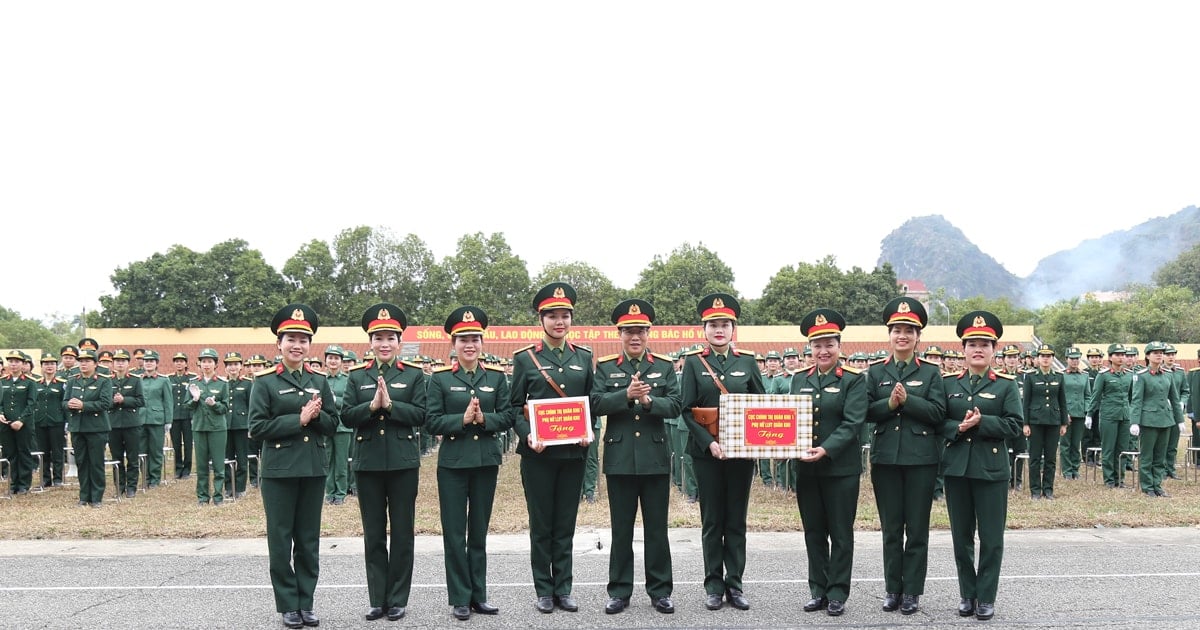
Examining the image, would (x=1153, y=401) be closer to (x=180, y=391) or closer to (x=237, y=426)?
(x=237, y=426)

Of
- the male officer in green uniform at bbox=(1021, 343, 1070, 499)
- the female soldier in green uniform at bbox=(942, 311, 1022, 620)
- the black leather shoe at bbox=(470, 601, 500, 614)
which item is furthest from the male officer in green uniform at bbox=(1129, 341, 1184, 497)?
the black leather shoe at bbox=(470, 601, 500, 614)

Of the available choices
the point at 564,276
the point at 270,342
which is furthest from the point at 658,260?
the point at 270,342

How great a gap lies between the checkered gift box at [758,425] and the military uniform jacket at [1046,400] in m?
8.06

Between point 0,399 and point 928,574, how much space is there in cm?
1396

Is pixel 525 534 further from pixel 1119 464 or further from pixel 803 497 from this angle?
pixel 1119 464

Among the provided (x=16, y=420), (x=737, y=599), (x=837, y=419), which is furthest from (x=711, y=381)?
(x=16, y=420)

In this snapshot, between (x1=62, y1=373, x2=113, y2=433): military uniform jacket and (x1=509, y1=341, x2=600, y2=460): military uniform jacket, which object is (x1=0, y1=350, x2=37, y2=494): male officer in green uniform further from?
(x1=509, y1=341, x2=600, y2=460): military uniform jacket

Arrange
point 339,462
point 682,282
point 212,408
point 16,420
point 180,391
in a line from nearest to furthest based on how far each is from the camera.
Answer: point 212,408 → point 339,462 → point 16,420 → point 180,391 → point 682,282

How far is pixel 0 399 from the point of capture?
14.1m

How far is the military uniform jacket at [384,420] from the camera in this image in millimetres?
6527

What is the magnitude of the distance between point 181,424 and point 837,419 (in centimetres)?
1438

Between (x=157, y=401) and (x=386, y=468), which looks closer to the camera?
(x=386, y=468)

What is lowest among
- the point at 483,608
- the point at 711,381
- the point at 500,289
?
the point at 483,608

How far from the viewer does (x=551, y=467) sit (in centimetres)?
673
